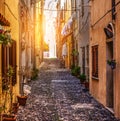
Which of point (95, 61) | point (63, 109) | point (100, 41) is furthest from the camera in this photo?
point (95, 61)

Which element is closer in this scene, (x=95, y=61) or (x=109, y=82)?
(x=109, y=82)

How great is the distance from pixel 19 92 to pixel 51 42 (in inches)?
2740

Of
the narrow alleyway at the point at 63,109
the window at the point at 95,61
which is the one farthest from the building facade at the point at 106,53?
the narrow alleyway at the point at 63,109

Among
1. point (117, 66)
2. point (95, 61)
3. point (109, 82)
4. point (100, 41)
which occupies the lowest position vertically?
point (109, 82)

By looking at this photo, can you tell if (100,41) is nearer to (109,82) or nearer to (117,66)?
(109,82)

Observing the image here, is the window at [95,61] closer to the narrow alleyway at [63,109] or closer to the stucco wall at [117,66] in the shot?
the narrow alleyway at [63,109]

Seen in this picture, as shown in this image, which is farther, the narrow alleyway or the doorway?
the doorway

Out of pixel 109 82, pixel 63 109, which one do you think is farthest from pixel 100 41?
pixel 63 109

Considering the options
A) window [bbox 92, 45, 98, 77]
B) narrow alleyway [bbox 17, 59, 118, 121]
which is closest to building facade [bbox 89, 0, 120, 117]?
window [bbox 92, 45, 98, 77]

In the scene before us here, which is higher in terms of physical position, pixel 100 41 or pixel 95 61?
pixel 100 41

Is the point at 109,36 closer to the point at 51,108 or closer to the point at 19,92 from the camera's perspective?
the point at 51,108

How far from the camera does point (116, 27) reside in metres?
9.74

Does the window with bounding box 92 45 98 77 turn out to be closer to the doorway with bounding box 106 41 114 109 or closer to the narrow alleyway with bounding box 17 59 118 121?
the narrow alleyway with bounding box 17 59 118 121

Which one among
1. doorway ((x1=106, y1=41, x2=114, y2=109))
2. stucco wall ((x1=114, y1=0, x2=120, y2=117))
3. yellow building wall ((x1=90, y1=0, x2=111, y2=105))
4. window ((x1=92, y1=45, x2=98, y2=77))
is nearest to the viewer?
stucco wall ((x1=114, y1=0, x2=120, y2=117))
